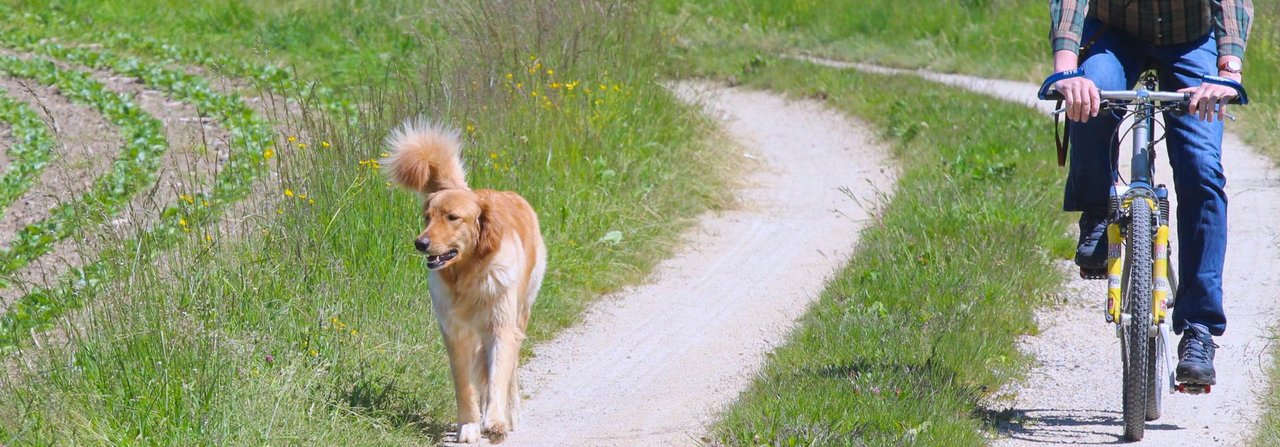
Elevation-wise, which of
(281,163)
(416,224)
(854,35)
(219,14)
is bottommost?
(854,35)

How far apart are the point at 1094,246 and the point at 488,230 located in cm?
226

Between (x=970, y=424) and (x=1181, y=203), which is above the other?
(x=1181, y=203)

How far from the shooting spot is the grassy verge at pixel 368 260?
4395mm

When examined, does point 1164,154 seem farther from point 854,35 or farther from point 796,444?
point 854,35

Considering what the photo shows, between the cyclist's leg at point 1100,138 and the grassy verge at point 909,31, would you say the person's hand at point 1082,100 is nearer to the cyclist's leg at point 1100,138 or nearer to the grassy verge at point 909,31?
the cyclist's leg at point 1100,138

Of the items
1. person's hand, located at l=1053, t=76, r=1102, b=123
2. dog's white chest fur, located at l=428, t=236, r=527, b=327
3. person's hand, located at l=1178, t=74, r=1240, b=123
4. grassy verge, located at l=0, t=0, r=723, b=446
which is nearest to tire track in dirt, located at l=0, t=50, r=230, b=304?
grassy verge, located at l=0, t=0, r=723, b=446

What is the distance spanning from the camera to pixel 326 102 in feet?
39.4

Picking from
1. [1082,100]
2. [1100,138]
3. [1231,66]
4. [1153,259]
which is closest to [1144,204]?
[1153,259]

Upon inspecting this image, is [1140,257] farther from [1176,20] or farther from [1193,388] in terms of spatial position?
[1176,20]

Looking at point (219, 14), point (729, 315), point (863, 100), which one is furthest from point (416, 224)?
point (219, 14)

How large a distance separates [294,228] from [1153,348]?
11.5 ft

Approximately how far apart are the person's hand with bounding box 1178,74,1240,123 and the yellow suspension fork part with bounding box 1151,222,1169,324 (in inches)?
17.3

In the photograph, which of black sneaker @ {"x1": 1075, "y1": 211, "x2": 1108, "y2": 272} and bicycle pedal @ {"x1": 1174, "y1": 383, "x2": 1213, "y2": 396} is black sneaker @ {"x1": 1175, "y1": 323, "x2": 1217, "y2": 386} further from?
black sneaker @ {"x1": 1075, "y1": 211, "x2": 1108, "y2": 272}

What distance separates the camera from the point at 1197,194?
4.71 m
